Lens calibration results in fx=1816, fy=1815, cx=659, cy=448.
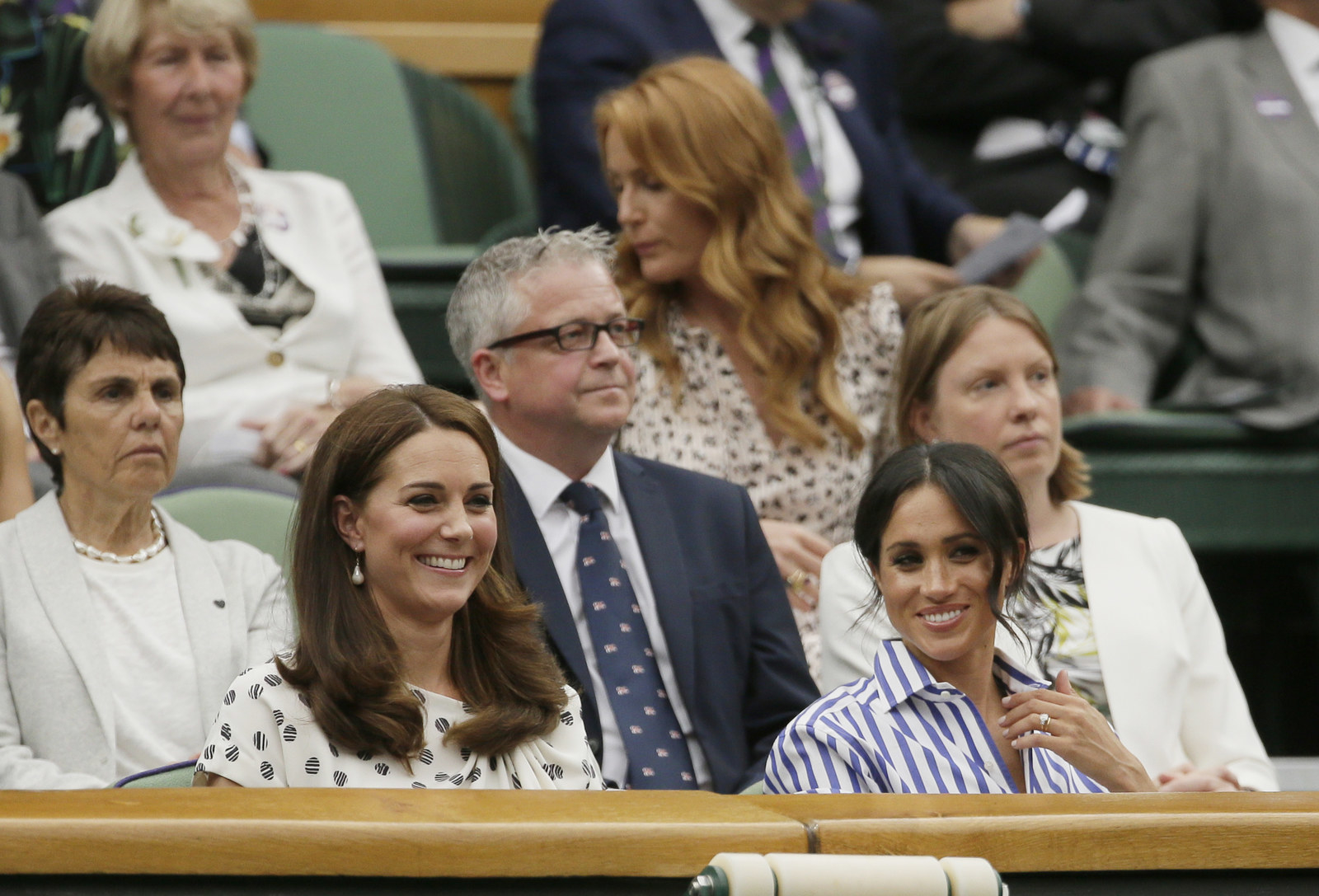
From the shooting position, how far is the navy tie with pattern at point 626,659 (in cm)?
202

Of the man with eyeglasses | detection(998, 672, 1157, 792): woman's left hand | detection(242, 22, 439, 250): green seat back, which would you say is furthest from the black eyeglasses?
detection(242, 22, 439, 250): green seat back

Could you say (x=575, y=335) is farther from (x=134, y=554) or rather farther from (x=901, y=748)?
(x=901, y=748)

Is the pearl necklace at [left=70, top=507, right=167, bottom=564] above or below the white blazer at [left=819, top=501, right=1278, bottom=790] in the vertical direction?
above

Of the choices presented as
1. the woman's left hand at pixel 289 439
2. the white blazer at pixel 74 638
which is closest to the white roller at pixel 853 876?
the white blazer at pixel 74 638

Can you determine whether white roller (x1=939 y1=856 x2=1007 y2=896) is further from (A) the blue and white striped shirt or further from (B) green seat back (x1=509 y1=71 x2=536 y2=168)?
(B) green seat back (x1=509 y1=71 x2=536 y2=168)

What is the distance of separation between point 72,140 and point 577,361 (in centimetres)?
123

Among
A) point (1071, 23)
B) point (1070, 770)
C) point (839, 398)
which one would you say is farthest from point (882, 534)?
point (1071, 23)

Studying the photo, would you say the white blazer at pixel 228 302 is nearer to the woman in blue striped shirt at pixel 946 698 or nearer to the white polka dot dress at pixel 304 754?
the white polka dot dress at pixel 304 754

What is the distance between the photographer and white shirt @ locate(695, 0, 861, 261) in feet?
10.8

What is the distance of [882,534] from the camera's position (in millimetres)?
1793

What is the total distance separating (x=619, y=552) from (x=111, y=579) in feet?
1.90

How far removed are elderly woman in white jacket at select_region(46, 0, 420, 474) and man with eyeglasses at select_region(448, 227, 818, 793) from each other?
0.52 m

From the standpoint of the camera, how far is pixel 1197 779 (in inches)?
79.2

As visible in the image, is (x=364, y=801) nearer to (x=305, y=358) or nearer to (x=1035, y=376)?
(x=1035, y=376)
